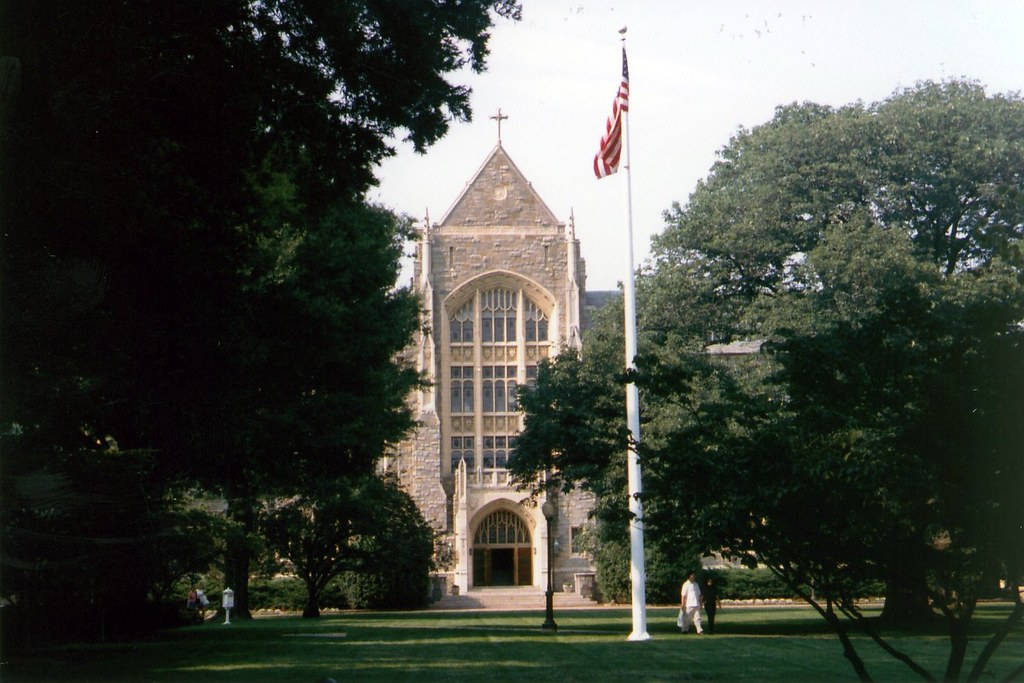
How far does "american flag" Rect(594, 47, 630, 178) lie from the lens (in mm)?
26828

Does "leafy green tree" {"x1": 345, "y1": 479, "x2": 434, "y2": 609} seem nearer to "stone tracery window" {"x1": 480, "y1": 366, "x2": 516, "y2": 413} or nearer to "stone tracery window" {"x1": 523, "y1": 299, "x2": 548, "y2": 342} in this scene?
"stone tracery window" {"x1": 480, "y1": 366, "x2": 516, "y2": 413}

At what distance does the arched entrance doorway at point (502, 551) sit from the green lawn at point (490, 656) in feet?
94.6

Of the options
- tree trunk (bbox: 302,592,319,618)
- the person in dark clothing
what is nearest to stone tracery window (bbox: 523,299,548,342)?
tree trunk (bbox: 302,592,319,618)

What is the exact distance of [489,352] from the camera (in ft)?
197

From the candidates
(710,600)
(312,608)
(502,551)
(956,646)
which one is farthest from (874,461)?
(502,551)

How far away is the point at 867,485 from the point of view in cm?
776

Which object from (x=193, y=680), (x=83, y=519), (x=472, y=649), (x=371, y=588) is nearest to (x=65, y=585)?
(x=83, y=519)

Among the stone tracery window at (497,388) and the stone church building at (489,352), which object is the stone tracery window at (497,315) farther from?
the stone tracery window at (497,388)

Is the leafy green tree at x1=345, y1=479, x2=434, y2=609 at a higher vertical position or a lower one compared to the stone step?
higher

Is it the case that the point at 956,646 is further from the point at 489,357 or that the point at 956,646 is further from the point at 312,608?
the point at 489,357

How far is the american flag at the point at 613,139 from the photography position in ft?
88.0

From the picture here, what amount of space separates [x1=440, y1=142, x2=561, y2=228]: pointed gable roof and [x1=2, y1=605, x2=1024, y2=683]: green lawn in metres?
33.2

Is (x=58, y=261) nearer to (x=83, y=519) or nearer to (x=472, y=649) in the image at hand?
(x=83, y=519)

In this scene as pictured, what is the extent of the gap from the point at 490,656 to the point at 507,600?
106ft
